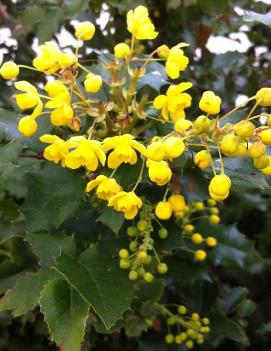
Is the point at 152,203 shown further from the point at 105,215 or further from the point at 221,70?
the point at 221,70

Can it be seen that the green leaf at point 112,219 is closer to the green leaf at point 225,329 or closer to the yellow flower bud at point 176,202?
the yellow flower bud at point 176,202

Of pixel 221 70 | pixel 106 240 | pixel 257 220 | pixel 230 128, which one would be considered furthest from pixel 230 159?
pixel 257 220

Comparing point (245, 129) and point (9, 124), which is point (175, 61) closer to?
point (245, 129)

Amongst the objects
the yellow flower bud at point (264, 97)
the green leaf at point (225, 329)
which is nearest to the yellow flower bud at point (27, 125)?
the yellow flower bud at point (264, 97)

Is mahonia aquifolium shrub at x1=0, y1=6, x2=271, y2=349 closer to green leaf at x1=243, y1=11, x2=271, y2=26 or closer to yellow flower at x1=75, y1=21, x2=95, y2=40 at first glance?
yellow flower at x1=75, y1=21, x2=95, y2=40

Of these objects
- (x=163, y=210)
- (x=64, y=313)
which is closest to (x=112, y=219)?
(x=163, y=210)

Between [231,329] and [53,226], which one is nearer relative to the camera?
[53,226]

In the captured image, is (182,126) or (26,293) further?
(26,293)
